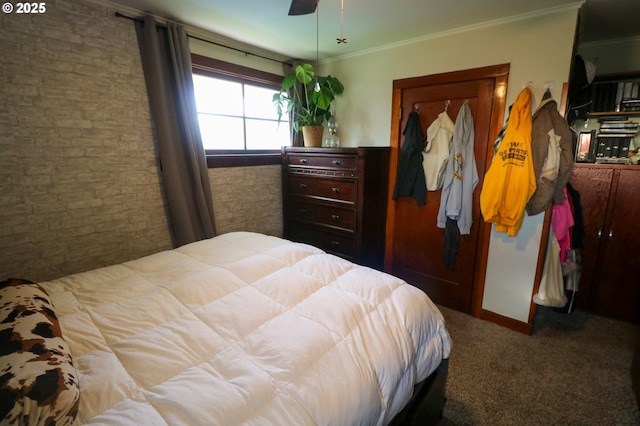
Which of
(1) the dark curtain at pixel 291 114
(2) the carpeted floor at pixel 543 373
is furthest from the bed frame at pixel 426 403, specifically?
(1) the dark curtain at pixel 291 114

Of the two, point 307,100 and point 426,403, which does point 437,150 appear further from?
point 426,403

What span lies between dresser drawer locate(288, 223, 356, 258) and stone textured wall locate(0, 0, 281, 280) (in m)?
1.39

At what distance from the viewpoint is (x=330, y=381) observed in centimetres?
89

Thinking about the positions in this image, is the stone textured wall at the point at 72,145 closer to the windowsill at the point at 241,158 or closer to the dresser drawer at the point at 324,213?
the windowsill at the point at 241,158

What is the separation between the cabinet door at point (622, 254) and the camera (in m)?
2.38

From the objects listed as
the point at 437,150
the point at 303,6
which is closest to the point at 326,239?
the point at 437,150

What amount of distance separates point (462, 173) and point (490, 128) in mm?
399

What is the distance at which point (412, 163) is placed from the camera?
2.74 metres

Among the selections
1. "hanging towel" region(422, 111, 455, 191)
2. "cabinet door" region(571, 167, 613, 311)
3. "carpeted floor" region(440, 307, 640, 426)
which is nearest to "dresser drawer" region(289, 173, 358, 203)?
"hanging towel" region(422, 111, 455, 191)

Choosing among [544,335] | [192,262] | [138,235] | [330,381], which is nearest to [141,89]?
[138,235]

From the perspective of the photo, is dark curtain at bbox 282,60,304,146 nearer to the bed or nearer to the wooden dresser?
the wooden dresser

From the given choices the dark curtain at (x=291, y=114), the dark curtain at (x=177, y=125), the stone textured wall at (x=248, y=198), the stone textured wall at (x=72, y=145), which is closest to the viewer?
the stone textured wall at (x=72, y=145)

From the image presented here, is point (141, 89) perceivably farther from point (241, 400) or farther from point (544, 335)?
point (544, 335)

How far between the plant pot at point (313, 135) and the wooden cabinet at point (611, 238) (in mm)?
2326
